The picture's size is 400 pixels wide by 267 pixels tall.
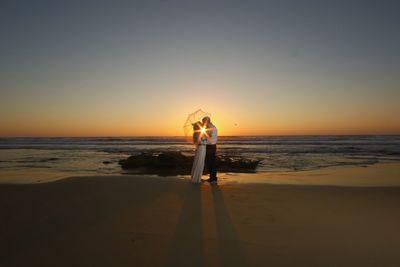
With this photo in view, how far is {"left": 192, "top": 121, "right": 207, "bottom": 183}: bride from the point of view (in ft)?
30.2

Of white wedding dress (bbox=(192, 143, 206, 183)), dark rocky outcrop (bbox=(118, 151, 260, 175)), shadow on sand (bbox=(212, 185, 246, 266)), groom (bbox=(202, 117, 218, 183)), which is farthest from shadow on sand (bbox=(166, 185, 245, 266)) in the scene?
dark rocky outcrop (bbox=(118, 151, 260, 175))

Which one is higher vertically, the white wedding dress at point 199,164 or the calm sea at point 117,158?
the white wedding dress at point 199,164

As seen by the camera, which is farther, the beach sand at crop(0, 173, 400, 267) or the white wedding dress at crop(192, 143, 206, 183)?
the white wedding dress at crop(192, 143, 206, 183)

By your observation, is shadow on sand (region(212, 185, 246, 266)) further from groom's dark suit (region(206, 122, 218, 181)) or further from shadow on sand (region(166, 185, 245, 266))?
groom's dark suit (region(206, 122, 218, 181))

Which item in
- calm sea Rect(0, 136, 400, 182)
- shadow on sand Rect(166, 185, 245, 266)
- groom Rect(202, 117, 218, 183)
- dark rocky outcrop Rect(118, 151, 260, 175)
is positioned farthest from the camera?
dark rocky outcrop Rect(118, 151, 260, 175)

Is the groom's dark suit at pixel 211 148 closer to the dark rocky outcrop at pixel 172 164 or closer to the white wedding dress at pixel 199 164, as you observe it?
the white wedding dress at pixel 199 164

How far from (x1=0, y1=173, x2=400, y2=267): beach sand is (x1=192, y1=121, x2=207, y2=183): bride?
1.39 meters

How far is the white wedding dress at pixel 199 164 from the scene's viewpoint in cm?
919

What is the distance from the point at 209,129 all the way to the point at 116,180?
9.77ft

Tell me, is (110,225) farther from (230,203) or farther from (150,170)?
(150,170)

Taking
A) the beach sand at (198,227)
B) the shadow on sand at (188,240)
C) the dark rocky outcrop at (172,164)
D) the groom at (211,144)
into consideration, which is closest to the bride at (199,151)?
the groom at (211,144)

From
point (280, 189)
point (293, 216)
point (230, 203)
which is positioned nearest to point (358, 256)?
point (293, 216)

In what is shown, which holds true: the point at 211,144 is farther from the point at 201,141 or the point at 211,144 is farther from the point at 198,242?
the point at 198,242

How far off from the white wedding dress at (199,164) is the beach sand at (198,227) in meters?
1.38
